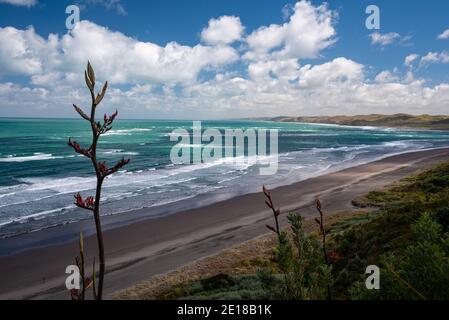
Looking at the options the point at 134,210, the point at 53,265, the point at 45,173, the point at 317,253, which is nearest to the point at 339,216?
the point at 134,210

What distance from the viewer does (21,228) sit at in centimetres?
2044

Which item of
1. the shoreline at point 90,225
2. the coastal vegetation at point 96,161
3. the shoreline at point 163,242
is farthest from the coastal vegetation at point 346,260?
the shoreline at point 90,225

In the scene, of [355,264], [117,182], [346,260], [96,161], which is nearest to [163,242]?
[346,260]

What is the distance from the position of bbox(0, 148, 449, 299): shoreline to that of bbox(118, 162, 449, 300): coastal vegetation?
1803 millimetres

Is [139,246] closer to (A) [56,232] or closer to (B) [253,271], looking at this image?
(A) [56,232]

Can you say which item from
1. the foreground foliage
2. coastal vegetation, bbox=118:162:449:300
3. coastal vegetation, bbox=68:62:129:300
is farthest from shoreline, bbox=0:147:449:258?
coastal vegetation, bbox=68:62:129:300

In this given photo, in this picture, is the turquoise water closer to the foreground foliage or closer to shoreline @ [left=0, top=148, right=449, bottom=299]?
shoreline @ [left=0, top=148, right=449, bottom=299]

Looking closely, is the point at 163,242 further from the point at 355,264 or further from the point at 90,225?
the point at 355,264

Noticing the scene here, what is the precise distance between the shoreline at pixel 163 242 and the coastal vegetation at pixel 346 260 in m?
1.80

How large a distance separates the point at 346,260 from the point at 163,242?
11.6m

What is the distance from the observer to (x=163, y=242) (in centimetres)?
1903
